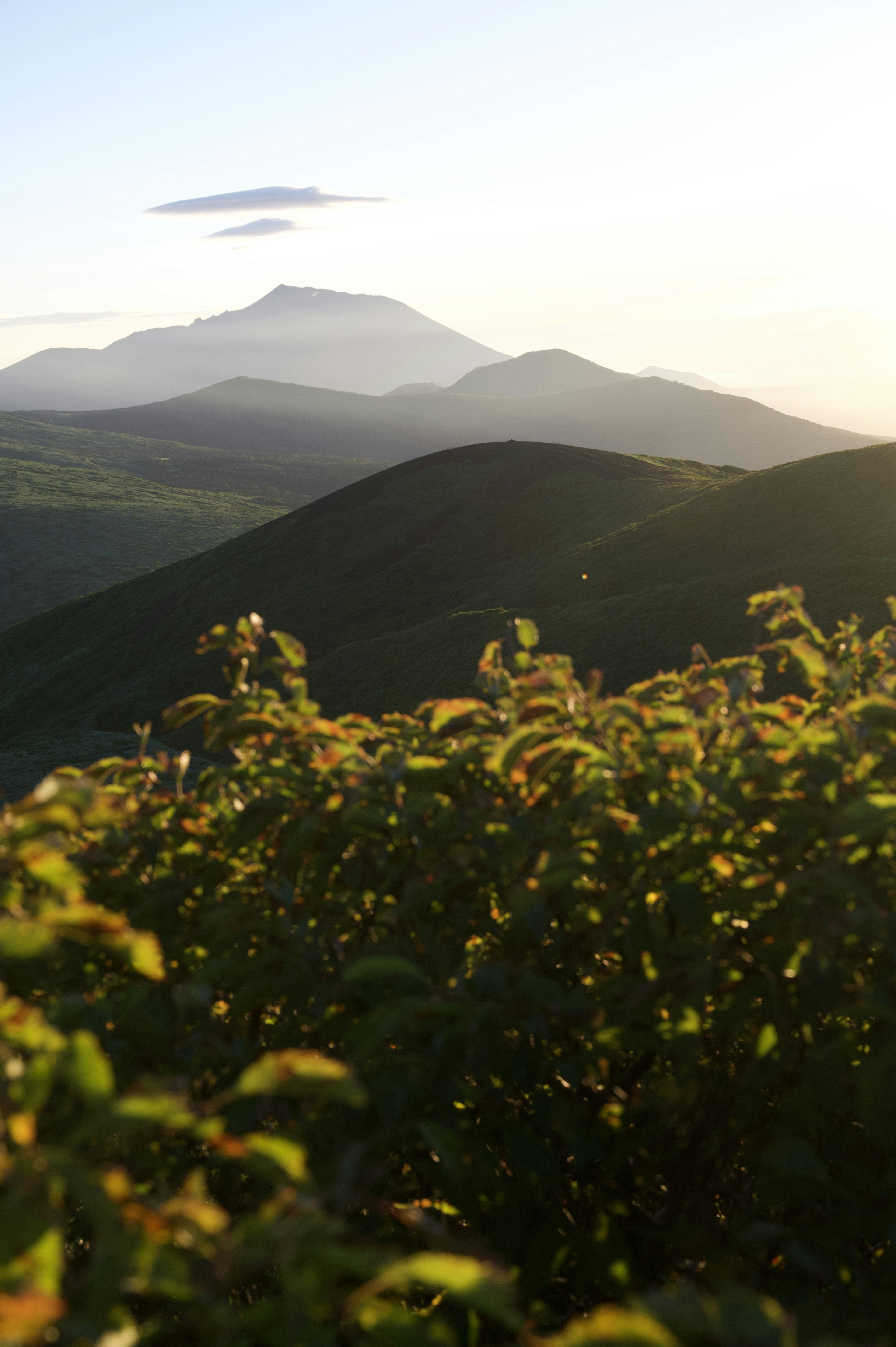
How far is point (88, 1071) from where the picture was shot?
5.06 ft

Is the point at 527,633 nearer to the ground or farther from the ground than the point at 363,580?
farther from the ground

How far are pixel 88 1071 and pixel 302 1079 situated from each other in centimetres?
36

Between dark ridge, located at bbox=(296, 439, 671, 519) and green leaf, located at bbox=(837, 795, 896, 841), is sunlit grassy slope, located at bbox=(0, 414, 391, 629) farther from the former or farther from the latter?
green leaf, located at bbox=(837, 795, 896, 841)

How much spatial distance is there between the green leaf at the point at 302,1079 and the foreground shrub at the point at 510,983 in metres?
0.25

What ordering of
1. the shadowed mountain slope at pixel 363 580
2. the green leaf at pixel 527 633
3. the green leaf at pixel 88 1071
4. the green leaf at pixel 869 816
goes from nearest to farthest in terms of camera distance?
A: the green leaf at pixel 88 1071
the green leaf at pixel 869 816
the green leaf at pixel 527 633
the shadowed mountain slope at pixel 363 580

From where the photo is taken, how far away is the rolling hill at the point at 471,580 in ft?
78.6

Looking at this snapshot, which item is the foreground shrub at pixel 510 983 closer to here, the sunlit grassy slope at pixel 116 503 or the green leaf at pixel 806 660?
the green leaf at pixel 806 660

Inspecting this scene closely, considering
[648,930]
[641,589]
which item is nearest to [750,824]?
[648,930]

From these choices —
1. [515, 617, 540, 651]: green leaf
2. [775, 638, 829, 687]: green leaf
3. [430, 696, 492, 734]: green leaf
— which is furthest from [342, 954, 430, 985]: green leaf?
[775, 638, 829, 687]: green leaf

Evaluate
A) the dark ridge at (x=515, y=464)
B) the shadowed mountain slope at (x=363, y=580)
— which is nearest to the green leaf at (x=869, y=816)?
the shadowed mountain slope at (x=363, y=580)

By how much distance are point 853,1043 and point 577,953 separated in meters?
0.88

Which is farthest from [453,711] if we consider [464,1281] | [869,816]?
[464,1281]

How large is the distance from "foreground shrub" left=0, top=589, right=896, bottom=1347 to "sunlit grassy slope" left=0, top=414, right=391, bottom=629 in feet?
264

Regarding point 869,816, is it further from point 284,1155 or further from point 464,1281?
point 284,1155
